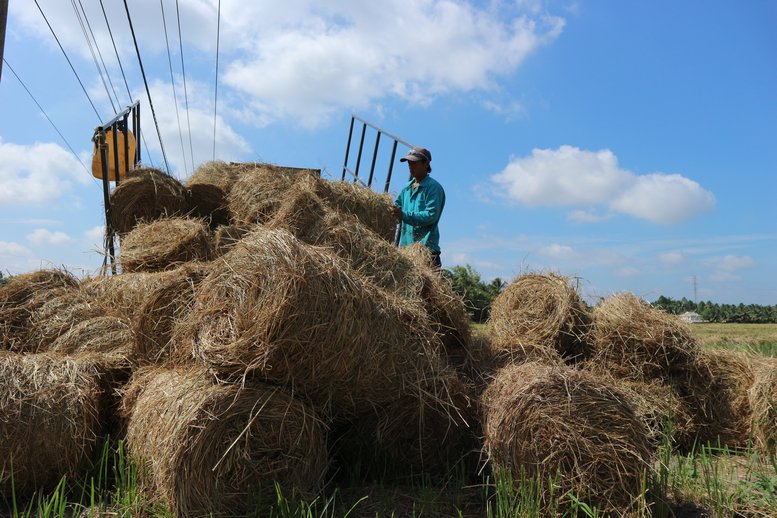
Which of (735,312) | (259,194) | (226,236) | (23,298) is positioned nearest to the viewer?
(23,298)

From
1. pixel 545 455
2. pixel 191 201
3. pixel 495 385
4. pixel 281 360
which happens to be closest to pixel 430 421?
pixel 495 385

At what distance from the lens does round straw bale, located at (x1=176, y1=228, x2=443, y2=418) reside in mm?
3357

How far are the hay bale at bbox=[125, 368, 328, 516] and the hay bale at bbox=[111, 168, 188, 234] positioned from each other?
3.43 m

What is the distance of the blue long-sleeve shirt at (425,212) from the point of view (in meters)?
6.93

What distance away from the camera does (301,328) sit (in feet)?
11.0

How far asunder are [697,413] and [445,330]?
2377mm

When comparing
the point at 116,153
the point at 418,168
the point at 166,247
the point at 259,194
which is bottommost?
the point at 166,247

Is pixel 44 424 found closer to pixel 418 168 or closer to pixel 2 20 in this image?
pixel 2 20

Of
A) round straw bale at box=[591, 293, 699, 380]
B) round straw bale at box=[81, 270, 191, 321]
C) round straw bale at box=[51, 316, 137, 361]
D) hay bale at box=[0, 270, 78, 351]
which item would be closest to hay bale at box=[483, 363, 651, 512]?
round straw bale at box=[591, 293, 699, 380]

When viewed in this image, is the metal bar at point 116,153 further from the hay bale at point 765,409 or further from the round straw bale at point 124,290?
the hay bale at point 765,409

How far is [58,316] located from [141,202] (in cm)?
185

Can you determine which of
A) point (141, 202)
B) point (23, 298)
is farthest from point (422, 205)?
point (23, 298)

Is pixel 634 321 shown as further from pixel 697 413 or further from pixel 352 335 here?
pixel 352 335

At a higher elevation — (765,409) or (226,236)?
(226,236)
